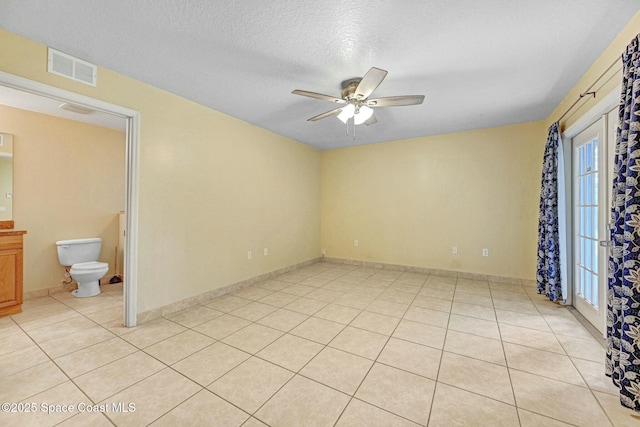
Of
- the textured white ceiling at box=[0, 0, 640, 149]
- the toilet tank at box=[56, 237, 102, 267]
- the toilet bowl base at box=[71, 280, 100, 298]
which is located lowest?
the toilet bowl base at box=[71, 280, 100, 298]

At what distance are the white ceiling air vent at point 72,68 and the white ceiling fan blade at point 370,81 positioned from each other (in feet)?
7.90

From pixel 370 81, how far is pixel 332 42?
42 cm

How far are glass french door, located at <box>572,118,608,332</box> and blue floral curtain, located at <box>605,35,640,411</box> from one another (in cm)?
81

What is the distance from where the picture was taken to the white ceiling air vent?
202 centimetres

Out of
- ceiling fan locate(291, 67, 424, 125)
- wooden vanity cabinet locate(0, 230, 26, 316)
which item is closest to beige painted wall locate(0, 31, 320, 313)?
wooden vanity cabinet locate(0, 230, 26, 316)

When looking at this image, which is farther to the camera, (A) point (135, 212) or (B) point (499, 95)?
(B) point (499, 95)

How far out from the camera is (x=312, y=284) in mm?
3871

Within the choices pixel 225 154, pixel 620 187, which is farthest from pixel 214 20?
pixel 620 187

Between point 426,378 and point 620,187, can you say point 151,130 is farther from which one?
point 620,187

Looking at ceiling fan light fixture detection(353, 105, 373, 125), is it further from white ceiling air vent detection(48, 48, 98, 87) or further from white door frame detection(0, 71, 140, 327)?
white ceiling air vent detection(48, 48, 98, 87)

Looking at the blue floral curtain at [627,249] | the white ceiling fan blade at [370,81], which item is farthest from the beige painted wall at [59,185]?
the blue floral curtain at [627,249]

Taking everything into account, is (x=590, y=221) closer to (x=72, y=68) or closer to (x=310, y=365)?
(x=310, y=365)

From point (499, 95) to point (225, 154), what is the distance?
11.4ft

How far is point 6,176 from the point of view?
3.09 metres
